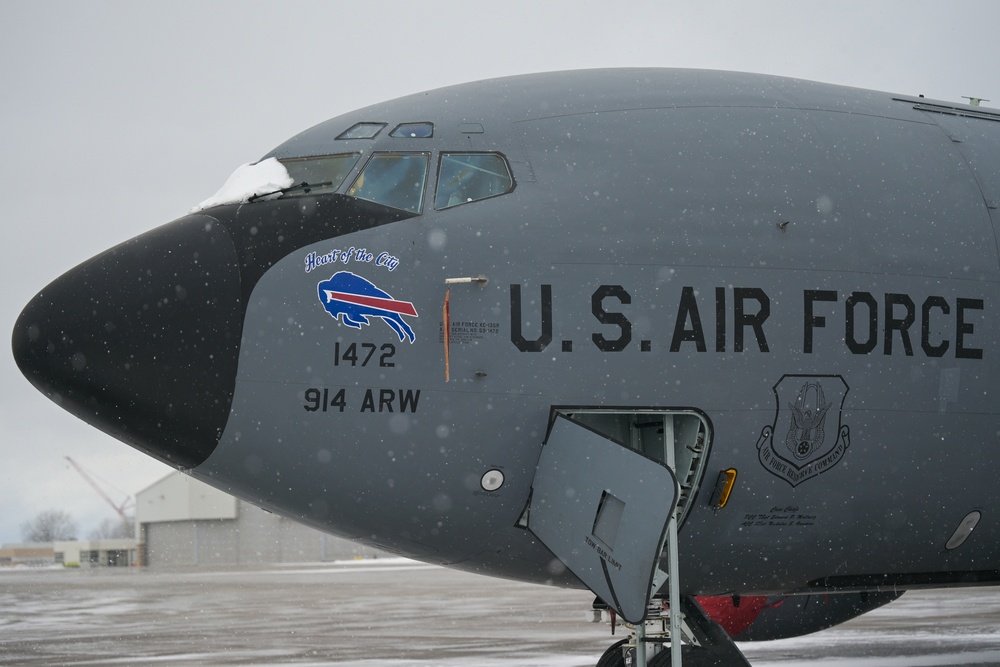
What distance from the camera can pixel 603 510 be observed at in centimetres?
671

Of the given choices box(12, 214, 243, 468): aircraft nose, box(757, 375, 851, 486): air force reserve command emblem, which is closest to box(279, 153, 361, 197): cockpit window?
box(12, 214, 243, 468): aircraft nose

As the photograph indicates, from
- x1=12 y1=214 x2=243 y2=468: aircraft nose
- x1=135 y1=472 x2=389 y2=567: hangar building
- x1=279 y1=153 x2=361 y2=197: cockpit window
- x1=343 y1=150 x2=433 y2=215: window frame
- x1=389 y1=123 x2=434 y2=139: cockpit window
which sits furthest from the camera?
x1=135 y1=472 x2=389 y2=567: hangar building

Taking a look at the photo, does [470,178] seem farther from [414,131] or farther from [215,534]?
[215,534]

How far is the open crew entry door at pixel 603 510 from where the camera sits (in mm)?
6438

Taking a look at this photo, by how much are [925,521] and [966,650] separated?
8250mm

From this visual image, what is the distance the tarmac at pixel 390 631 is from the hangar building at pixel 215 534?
3475cm

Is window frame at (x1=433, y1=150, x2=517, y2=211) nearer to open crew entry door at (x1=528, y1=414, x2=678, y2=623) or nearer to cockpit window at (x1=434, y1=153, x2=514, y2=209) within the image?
cockpit window at (x1=434, y1=153, x2=514, y2=209)

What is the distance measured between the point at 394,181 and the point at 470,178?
497 mm

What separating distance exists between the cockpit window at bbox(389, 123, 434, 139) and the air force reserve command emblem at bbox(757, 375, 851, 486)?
9.32 ft

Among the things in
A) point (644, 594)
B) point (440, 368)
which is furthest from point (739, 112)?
point (644, 594)

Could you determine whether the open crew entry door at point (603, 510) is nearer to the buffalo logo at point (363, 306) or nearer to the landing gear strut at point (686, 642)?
the landing gear strut at point (686, 642)

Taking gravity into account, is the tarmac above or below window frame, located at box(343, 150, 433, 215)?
below

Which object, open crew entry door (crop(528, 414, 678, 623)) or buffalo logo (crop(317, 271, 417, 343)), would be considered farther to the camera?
buffalo logo (crop(317, 271, 417, 343))

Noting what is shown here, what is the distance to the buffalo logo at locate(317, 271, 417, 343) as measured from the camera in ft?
22.4
